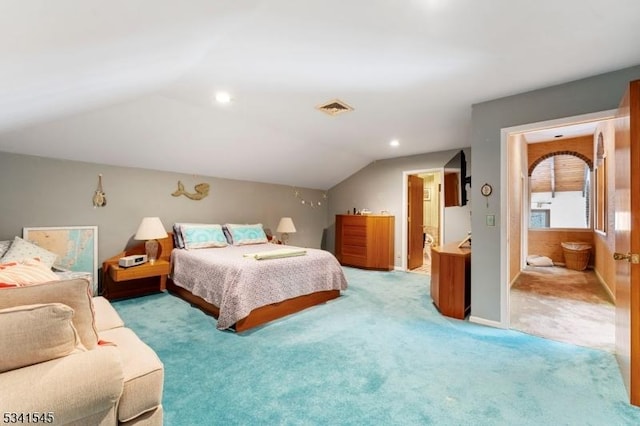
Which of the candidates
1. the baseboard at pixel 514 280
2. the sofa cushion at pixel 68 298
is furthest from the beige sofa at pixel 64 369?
the baseboard at pixel 514 280

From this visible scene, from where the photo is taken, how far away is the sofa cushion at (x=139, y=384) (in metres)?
1.11

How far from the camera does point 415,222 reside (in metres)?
5.89

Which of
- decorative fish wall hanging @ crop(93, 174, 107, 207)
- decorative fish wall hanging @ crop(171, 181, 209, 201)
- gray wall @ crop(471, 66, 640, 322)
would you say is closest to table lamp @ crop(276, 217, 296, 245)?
decorative fish wall hanging @ crop(171, 181, 209, 201)

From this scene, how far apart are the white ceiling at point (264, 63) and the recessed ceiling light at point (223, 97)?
117 mm

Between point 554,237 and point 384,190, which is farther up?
point 384,190

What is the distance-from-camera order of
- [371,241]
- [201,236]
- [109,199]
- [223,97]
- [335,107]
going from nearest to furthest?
1. [223,97]
2. [335,107]
3. [109,199]
4. [201,236]
5. [371,241]

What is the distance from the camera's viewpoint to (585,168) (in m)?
6.48

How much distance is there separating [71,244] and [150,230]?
906mm

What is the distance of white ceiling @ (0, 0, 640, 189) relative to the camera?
4.63ft

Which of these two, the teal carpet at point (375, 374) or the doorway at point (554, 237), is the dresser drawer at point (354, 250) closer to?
the doorway at point (554, 237)

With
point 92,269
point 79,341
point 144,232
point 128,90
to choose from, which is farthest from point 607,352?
point 92,269

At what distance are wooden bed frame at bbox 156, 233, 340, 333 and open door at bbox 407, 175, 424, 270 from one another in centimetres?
254

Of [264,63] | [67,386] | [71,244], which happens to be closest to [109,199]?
[71,244]

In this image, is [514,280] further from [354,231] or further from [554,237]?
[354,231]
